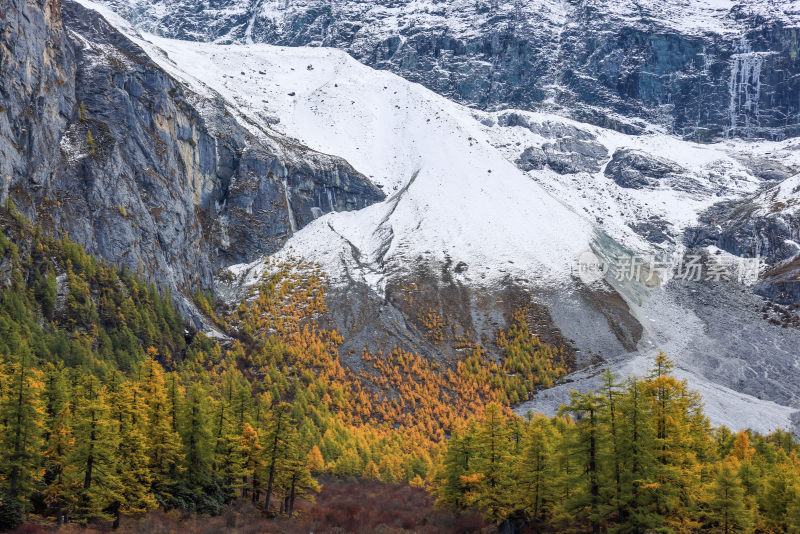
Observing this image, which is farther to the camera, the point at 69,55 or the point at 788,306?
the point at 788,306

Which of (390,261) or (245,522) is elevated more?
(245,522)

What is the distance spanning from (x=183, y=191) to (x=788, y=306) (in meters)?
172

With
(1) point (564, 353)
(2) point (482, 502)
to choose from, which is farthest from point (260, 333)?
(2) point (482, 502)

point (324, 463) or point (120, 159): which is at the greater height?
point (120, 159)

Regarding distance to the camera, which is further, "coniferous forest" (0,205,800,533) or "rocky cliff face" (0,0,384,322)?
"rocky cliff face" (0,0,384,322)

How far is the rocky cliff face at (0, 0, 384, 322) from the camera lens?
383 feet

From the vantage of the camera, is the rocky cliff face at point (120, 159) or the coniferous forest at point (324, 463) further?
the rocky cliff face at point (120, 159)

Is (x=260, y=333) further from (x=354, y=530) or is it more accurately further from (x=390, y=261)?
(x=354, y=530)

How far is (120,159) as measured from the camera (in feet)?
454

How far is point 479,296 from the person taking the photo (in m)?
160

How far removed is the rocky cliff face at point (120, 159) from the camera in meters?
117

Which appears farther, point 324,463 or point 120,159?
point 120,159

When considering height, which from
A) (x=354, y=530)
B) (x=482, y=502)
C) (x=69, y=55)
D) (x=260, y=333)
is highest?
(x=69, y=55)

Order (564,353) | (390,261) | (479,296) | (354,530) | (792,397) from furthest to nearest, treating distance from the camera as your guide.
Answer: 1. (390,261)
2. (479,296)
3. (564,353)
4. (792,397)
5. (354,530)
